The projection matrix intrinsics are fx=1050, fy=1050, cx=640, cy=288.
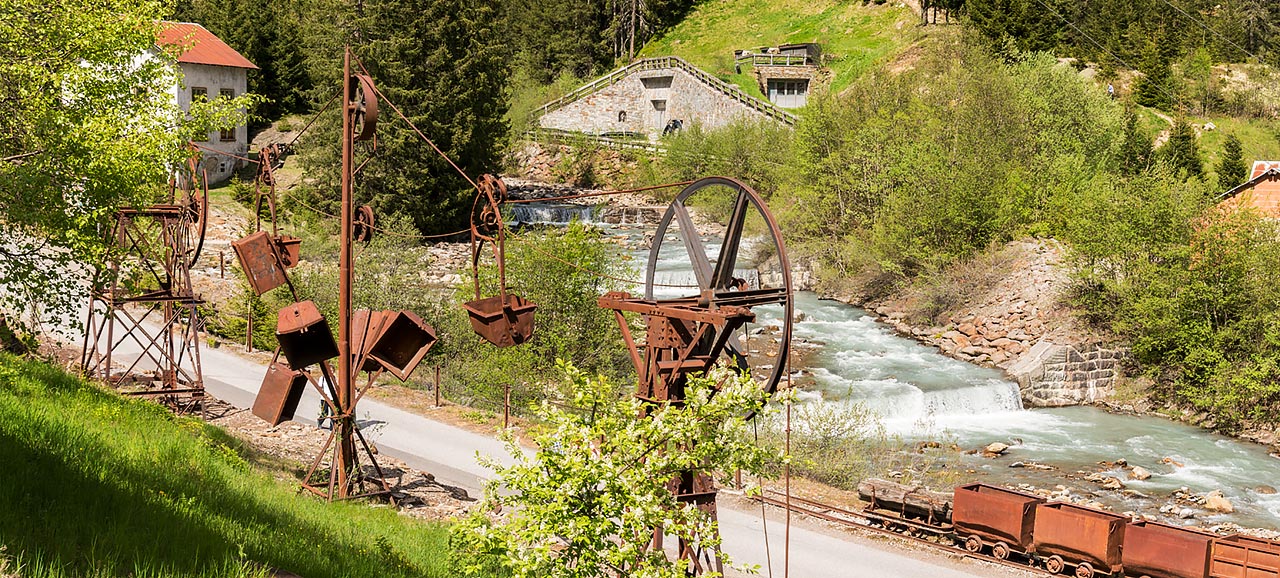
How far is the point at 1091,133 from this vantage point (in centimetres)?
4238

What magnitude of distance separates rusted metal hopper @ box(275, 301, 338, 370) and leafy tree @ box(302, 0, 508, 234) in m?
30.4

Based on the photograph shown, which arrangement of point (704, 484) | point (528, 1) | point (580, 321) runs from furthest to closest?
point (528, 1), point (580, 321), point (704, 484)

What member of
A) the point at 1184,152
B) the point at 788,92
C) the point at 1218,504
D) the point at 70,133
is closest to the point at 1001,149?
the point at 1184,152

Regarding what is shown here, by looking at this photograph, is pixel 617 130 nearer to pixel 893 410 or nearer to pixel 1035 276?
pixel 1035 276

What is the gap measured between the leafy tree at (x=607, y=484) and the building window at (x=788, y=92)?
6258cm

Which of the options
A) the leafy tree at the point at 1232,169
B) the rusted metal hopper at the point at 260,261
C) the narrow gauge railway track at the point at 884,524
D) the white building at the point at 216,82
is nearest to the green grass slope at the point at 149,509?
the rusted metal hopper at the point at 260,261

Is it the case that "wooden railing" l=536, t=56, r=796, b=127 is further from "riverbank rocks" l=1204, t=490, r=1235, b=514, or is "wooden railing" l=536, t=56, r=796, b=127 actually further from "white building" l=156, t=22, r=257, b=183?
"riverbank rocks" l=1204, t=490, r=1235, b=514

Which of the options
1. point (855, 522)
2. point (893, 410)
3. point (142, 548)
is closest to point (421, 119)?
point (893, 410)

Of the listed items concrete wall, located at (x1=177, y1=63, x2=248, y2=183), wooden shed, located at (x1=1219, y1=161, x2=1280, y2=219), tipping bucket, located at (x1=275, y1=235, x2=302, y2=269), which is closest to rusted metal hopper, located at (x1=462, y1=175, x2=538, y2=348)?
tipping bucket, located at (x1=275, y1=235, x2=302, y2=269)

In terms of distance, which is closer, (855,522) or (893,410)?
(855,522)

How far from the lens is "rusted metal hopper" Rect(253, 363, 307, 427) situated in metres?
14.0

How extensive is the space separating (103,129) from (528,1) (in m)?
73.2

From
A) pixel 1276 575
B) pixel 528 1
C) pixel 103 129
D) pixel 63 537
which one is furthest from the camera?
pixel 528 1

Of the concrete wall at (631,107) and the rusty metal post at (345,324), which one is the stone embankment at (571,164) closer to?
the concrete wall at (631,107)
